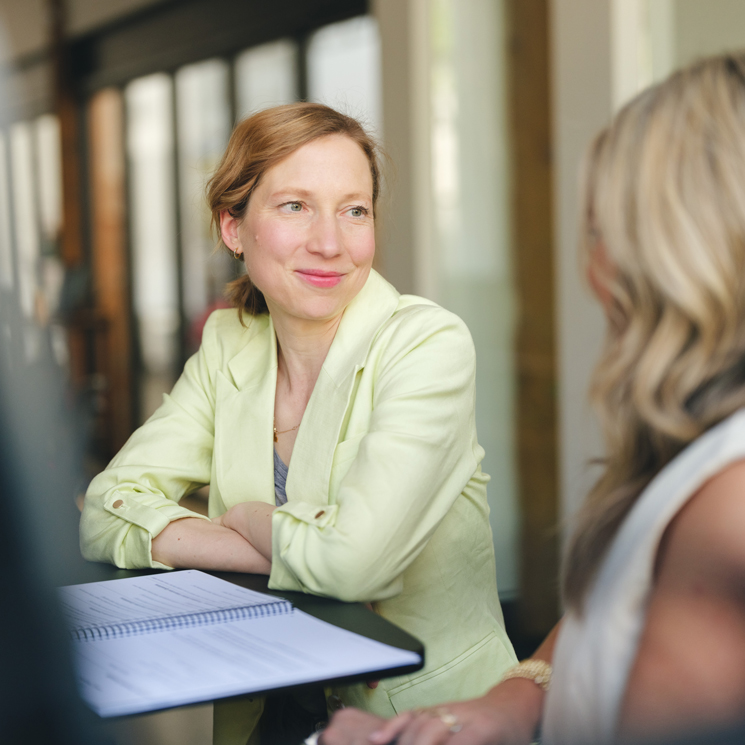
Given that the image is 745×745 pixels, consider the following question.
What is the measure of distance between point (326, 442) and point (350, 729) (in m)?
0.64

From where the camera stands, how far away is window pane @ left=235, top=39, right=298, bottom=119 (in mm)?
5496

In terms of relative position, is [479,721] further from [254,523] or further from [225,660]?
[254,523]

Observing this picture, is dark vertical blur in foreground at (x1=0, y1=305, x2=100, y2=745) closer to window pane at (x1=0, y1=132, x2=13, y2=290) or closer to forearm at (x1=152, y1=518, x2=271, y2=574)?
window pane at (x1=0, y1=132, x2=13, y2=290)

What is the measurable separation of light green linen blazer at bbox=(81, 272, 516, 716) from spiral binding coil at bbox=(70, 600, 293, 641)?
107mm

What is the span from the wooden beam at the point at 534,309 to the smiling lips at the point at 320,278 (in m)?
1.65

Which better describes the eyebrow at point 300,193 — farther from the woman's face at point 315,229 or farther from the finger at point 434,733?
the finger at point 434,733

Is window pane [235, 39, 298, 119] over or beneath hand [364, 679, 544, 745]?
over

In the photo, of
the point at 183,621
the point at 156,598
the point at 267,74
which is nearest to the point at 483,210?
the point at 156,598

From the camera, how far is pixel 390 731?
0.93 m

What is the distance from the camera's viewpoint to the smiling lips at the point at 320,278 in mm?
1618

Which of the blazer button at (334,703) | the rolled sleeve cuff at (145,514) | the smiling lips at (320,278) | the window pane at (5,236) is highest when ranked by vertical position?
the window pane at (5,236)

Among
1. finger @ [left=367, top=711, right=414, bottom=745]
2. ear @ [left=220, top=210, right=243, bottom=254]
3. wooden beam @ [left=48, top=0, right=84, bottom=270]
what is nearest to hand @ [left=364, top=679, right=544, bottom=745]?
finger @ [left=367, top=711, right=414, bottom=745]

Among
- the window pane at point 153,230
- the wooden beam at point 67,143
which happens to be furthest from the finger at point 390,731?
the wooden beam at point 67,143

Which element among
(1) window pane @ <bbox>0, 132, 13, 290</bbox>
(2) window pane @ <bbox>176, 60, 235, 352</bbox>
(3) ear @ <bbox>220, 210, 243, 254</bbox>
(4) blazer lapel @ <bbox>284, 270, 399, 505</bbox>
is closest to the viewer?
(1) window pane @ <bbox>0, 132, 13, 290</bbox>
